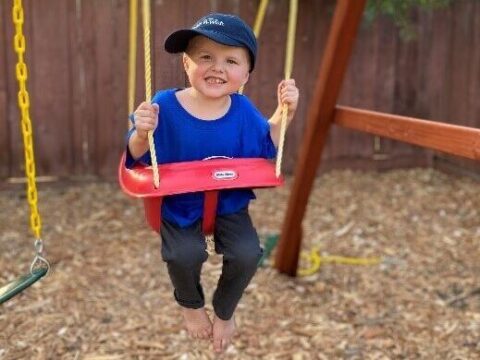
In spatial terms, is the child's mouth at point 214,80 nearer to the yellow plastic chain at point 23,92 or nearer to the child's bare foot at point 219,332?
the yellow plastic chain at point 23,92

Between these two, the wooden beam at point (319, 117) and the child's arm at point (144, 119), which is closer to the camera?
the child's arm at point (144, 119)

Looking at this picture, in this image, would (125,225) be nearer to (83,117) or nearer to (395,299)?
(83,117)

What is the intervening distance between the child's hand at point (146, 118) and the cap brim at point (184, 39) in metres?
0.20

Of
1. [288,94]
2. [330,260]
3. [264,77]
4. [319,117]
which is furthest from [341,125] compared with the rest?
[264,77]

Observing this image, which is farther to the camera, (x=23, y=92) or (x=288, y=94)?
(x=23, y=92)

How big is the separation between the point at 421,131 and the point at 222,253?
3.64 feet

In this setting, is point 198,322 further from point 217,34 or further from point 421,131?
point 421,131

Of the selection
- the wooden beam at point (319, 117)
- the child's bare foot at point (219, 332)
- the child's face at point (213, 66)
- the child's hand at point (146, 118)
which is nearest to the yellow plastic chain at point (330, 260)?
the wooden beam at point (319, 117)

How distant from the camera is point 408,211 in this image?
5246 mm

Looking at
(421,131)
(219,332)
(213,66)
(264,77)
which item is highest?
(213,66)

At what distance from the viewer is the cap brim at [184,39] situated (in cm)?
177

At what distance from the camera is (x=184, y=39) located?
1836mm

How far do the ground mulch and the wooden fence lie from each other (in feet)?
1.61

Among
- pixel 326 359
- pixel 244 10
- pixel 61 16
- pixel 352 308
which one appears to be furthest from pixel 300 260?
pixel 61 16
